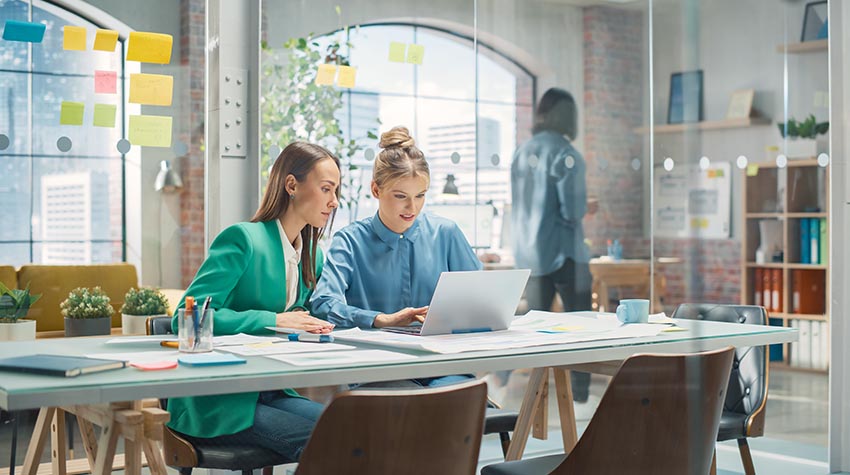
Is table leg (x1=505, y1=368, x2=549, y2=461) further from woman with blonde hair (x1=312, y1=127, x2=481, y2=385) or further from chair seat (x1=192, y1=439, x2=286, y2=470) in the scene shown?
chair seat (x1=192, y1=439, x2=286, y2=470)

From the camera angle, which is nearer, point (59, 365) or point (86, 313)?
point (59, 365)

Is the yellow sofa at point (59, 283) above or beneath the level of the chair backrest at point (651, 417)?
above

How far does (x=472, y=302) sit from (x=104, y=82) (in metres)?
1.70

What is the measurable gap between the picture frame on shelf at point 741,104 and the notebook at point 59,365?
183 centimetres

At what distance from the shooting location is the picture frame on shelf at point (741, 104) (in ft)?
9.90

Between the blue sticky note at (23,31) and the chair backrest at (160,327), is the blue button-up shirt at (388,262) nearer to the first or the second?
the chair backrest at (160,327)

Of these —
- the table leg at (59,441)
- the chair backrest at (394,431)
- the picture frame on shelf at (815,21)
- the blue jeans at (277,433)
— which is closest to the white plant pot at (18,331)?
the table leg at (59,441)

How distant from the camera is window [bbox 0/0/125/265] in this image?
334 centimetres

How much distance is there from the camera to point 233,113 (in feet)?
11.5

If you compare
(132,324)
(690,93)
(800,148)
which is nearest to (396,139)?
(132,324)

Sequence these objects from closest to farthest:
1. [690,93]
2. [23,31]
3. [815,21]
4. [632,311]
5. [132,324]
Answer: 1. [690,93]
2. [632,311]
3. [23,31]
4. [132,324]
5. [815,21]

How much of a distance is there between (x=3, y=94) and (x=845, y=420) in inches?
133

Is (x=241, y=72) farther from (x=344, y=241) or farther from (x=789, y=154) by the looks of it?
(x=789, y=154)

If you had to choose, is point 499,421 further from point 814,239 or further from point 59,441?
point 814,239
